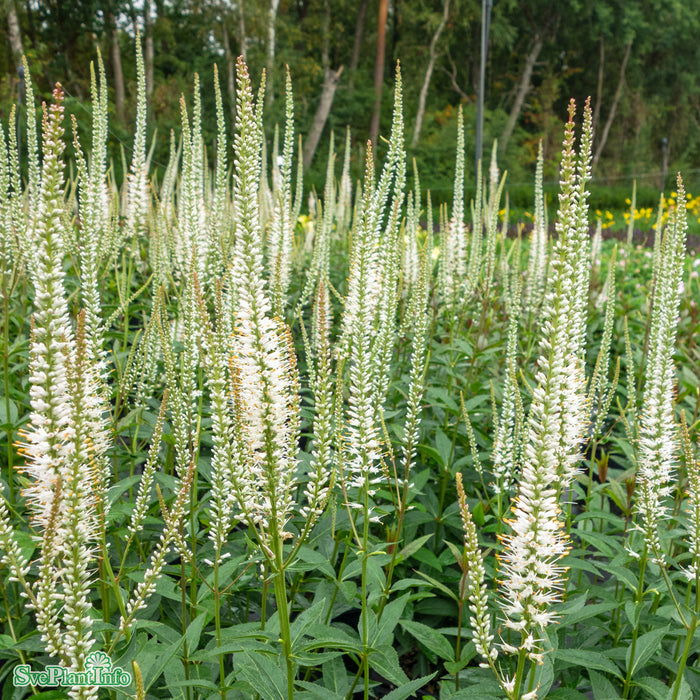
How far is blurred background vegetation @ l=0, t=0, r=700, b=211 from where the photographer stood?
2522 centimetres

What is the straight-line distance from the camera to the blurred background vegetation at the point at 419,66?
25.2 m

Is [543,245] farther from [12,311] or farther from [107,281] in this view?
[12,311]

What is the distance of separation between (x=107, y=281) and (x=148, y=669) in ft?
14.1

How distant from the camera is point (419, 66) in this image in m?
39.2

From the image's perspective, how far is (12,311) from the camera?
402 centimetres

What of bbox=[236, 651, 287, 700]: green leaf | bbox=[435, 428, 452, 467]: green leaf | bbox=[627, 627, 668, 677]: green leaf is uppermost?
bbox=[236, 651, 287, 700]: green leaf

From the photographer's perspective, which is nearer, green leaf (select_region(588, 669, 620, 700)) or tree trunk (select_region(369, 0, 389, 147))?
green leaf (select_region(588, 669, 620, 700))

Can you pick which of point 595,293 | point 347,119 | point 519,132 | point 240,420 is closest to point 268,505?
point 240,420

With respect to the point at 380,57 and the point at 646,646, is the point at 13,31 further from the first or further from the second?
the point at 646,646

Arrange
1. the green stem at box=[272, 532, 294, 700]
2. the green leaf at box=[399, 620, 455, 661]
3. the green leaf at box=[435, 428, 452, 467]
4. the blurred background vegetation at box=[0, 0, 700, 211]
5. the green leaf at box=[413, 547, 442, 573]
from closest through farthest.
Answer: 1. the green stem at box=[272, 532, 294, 700]
2. the green leaf at box=[399, 620, 455, 661]
3. the green leaf at box=[413, 547, 442, 573]
4. the green leaf at box=[435, 428, 452, 467]
5. the blurred background vegetation at box=[0, 0, 700, 211]

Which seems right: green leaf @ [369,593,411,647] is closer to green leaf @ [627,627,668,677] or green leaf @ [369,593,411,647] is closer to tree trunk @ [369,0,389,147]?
green leaf @ [627,627,668,677]

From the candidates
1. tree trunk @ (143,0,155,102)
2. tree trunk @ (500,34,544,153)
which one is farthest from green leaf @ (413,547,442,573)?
tree trunk @ (500,34,544,153)

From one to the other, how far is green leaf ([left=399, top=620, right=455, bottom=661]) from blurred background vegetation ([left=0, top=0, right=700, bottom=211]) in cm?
1709

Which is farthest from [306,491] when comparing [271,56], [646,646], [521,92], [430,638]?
[521,92]
